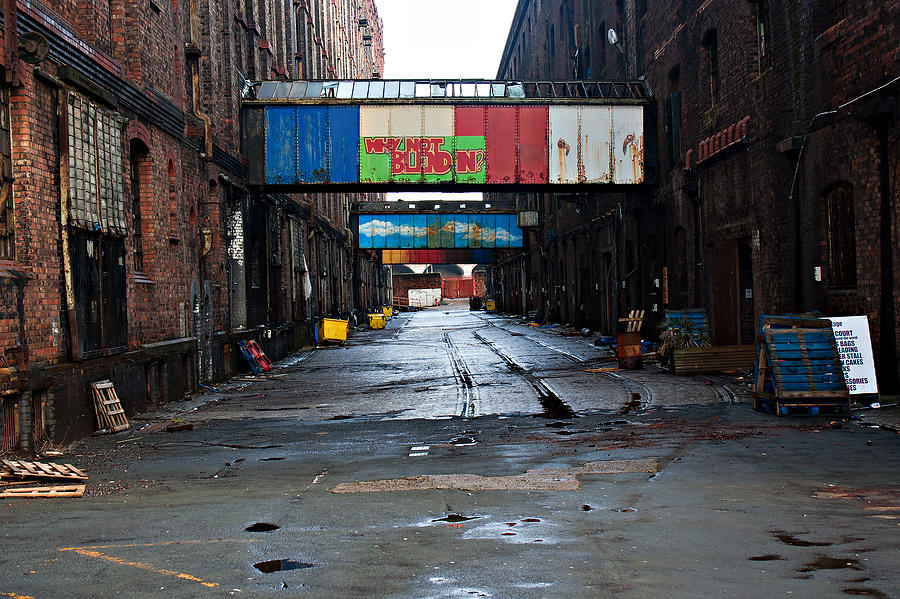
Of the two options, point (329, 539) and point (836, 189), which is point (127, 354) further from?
point (836, 189)

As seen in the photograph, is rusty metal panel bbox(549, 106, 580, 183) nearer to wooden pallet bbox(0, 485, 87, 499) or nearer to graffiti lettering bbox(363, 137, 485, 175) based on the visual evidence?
graffiti lettering bbox(363, 137, 485, 175)

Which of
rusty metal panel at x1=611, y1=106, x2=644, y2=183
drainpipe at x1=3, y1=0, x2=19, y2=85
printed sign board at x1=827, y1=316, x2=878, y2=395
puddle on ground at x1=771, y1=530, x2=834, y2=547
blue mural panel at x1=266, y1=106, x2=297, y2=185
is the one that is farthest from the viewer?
rusty metal panel at x1=611, y1=106, x2=644, y2=183

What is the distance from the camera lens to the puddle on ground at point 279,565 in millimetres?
4812

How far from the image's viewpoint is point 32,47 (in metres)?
9.45

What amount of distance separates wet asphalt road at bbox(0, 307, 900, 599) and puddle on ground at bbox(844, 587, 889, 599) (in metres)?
0.01

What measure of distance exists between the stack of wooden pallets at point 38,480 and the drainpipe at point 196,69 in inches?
420

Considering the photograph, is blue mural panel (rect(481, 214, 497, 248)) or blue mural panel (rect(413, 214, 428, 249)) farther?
blue mural panel (rect(481, 214, 497, 248))

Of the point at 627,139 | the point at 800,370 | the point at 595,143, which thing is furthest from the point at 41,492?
the point at 627,139

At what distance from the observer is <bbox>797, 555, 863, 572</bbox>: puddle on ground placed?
15.0 ft

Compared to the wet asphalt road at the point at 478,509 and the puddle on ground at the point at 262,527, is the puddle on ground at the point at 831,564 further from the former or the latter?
the puddle on ground at the point at 262,527

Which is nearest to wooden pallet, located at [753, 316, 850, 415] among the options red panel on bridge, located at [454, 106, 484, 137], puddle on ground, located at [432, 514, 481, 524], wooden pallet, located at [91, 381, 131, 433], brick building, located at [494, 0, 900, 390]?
brick building, located at [494, 0, 900, 390]

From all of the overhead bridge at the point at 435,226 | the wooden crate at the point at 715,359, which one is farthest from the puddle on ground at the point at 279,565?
the overhead bridge at the point at 435,226

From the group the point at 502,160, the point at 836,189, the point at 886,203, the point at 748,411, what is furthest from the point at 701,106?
the point at 748,411

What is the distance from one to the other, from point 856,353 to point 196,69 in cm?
1310
